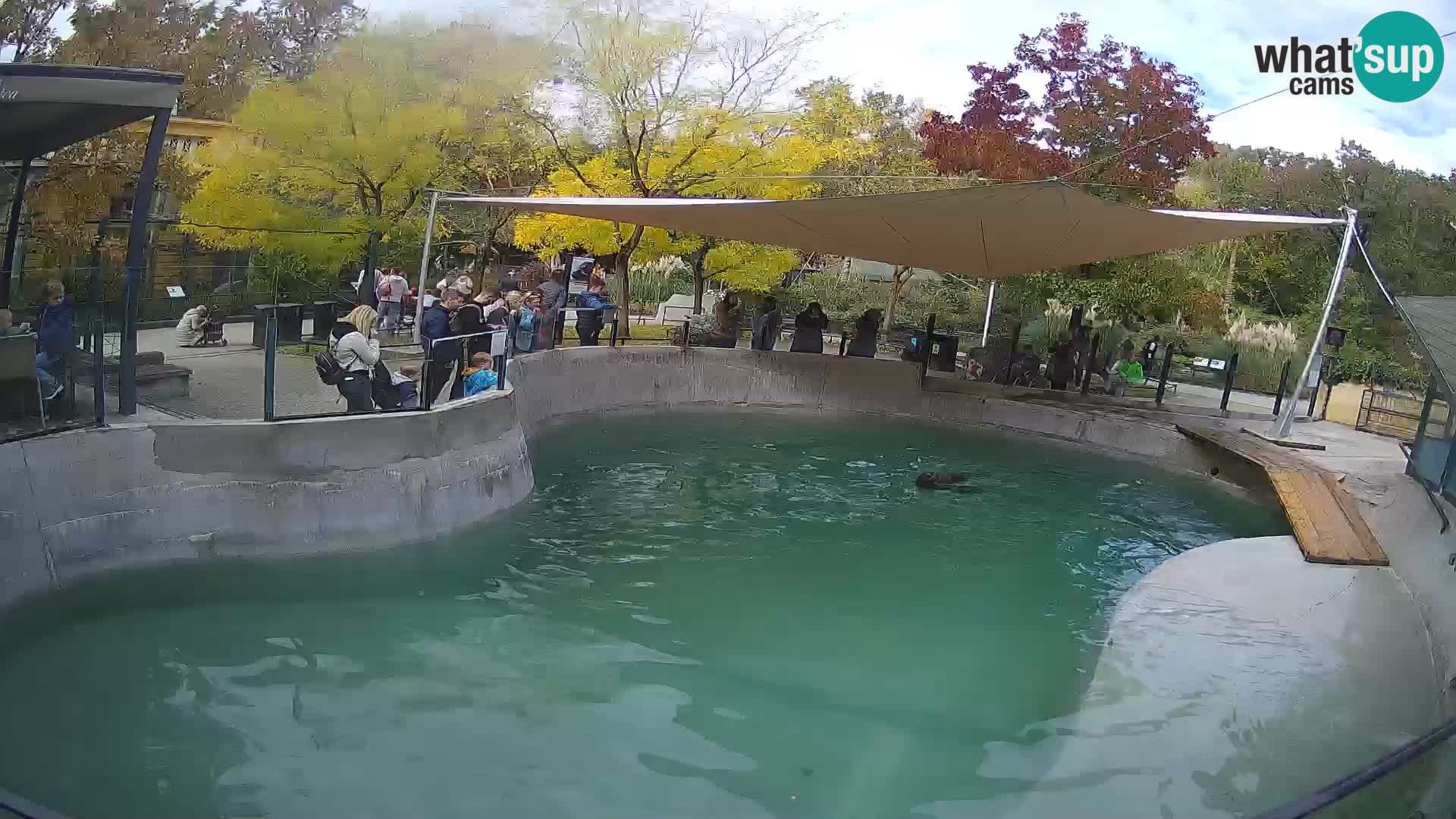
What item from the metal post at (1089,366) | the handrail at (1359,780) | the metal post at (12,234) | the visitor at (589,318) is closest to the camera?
the handrail at (1359,780)

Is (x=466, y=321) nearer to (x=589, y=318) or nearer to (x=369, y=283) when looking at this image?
(x=369, y=283)

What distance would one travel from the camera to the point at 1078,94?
58.6 ft

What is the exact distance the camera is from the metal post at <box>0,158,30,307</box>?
916cm

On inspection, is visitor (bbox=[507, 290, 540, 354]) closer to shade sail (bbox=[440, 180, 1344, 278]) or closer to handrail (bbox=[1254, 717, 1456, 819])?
shade sail (bbox=[440, 180, 1344, 278])

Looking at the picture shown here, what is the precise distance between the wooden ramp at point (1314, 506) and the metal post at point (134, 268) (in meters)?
8.96

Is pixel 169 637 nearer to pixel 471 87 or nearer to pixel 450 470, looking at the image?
pixel 450 470

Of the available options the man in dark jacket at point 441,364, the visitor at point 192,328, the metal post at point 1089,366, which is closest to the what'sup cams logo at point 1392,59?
the metal post at point 1089,366

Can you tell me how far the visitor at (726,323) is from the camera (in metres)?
15.9

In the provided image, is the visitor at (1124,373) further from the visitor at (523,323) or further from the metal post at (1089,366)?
the visitor at (523,323)

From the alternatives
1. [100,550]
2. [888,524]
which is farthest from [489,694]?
[888,524]

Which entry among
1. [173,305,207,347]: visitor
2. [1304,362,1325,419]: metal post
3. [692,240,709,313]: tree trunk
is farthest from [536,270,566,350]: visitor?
[1304,362,1325,419]: metal post

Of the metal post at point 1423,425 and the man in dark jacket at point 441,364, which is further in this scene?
→ the man in dark jacket at point 441,364

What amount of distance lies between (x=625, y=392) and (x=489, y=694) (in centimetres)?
899

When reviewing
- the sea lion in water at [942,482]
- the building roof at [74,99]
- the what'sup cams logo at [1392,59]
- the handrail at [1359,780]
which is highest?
the what'sup cams logo at [1392,59]
